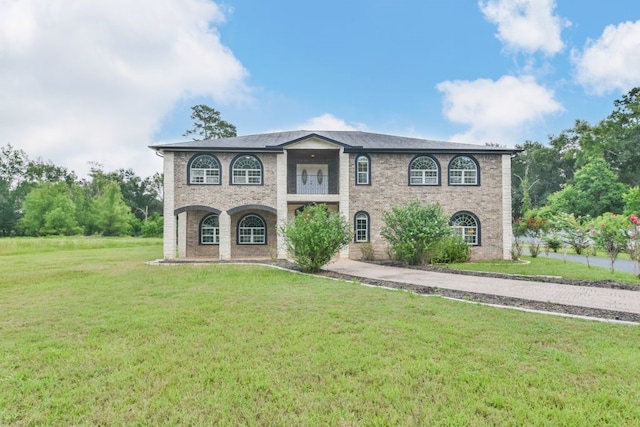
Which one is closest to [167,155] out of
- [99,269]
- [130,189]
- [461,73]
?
[99,269]

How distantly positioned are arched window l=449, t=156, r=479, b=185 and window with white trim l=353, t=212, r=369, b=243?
4959 millimetres

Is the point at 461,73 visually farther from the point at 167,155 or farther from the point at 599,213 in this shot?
the point at 599,213

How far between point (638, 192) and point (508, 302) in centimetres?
3119

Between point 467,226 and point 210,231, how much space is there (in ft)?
45.1

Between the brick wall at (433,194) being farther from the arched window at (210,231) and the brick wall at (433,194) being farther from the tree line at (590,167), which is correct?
the tree line at (590,167)

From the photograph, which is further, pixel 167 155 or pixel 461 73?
pixel 461 73

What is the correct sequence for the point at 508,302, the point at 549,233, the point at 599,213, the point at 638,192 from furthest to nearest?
the point at 599,213 → the point at 638,192 → the point at 549,233 → the point at 508,302

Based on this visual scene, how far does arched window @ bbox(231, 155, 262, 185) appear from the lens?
56.2ft

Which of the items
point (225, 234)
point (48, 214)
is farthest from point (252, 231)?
point (48, 214)

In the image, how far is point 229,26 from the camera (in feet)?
57.2

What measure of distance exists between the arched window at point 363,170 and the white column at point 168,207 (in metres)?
9.43

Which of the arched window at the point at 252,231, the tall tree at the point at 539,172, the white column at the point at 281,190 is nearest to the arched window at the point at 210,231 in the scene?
the arched window at the point at 252,231

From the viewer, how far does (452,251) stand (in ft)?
50.6

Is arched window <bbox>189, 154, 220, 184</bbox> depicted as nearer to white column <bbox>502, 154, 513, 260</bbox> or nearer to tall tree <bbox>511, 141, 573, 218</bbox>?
white column <bbox>502, 154, 513, 260</bbox>
